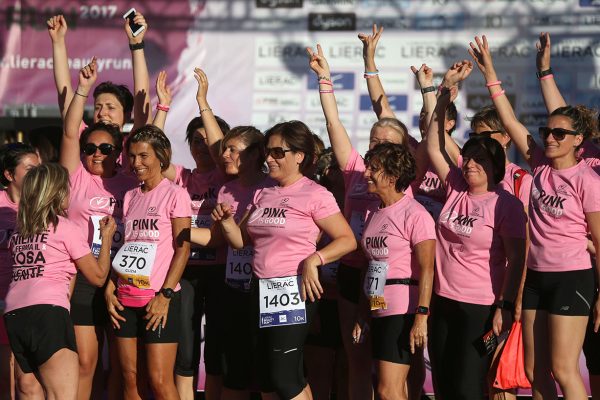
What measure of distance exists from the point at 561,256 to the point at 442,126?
37.2 inches

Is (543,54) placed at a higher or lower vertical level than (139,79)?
higher

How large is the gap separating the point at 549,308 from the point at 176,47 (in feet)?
12.6

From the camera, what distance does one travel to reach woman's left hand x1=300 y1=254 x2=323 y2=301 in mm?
4629

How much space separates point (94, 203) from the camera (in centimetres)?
539

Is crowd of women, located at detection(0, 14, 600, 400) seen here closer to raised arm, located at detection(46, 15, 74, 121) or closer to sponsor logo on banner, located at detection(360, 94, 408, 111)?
raised arm, located at detection(46, 15, 74, 121)

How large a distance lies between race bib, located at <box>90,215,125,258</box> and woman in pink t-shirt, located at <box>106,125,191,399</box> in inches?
9.1

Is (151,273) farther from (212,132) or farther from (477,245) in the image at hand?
(477,245)

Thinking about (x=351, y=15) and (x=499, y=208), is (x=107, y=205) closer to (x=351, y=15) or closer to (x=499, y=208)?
(x=499, y=208)

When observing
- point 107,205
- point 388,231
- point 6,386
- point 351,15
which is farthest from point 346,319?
point 351,15

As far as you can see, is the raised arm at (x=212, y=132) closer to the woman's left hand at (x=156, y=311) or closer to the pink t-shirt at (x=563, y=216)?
the woman's left hand at (x=156, y=311)

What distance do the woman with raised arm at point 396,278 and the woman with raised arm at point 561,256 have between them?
582 mm

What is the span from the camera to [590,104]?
23.7 feet

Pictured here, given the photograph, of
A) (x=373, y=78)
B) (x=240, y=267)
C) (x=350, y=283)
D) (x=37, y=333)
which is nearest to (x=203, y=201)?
(x=240, y=267)

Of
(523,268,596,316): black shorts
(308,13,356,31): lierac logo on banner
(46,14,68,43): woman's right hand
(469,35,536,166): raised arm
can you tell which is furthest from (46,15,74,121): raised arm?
(523,268,596,316): black shorts
